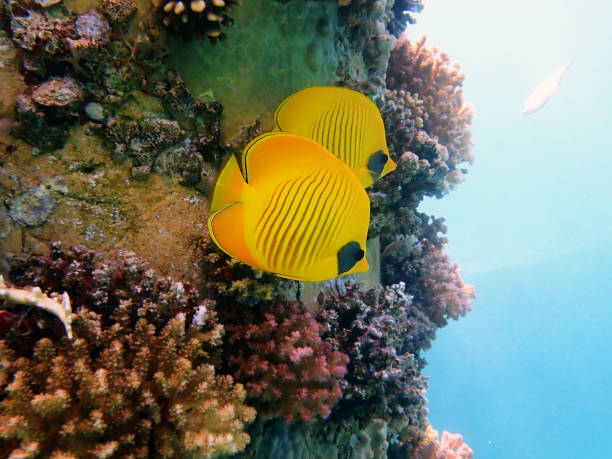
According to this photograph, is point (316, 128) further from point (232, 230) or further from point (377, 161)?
point (232, 230)

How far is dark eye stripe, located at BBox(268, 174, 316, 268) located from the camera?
1.31 m

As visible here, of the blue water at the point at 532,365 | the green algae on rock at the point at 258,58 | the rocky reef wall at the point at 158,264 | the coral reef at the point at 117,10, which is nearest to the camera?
the rocky reef wall at the point at 158,264

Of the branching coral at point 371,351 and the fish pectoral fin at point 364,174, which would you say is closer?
the fish pectoral fin at point 364,174

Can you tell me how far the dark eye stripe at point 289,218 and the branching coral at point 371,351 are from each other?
5.88 feet

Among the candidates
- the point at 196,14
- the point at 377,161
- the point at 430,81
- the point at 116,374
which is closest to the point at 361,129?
the point at 377,161

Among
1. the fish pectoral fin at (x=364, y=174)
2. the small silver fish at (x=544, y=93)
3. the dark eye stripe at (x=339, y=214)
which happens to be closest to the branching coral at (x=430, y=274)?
the fish pectoral fin at (x=364, y=174)

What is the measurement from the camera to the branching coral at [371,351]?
294cm

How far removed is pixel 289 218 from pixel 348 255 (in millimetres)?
293

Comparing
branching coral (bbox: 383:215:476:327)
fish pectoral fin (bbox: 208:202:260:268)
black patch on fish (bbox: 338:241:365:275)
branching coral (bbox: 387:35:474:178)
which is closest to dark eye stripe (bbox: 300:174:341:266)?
black patch on fish (bbox: 338:241:365:275)

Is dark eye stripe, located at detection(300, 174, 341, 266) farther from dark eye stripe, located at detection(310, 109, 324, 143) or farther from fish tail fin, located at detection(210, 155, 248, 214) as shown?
dark eye stripe, located at detection(310, 109, 324, 143)

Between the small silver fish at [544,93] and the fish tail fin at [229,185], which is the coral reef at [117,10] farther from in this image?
the small silver fish at [544,93]

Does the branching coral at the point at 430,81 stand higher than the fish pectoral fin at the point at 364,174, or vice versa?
the branching coral at the point at 430,81

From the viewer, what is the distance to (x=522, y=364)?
2483 cm

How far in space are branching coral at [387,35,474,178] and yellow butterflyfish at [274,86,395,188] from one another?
309 cm
